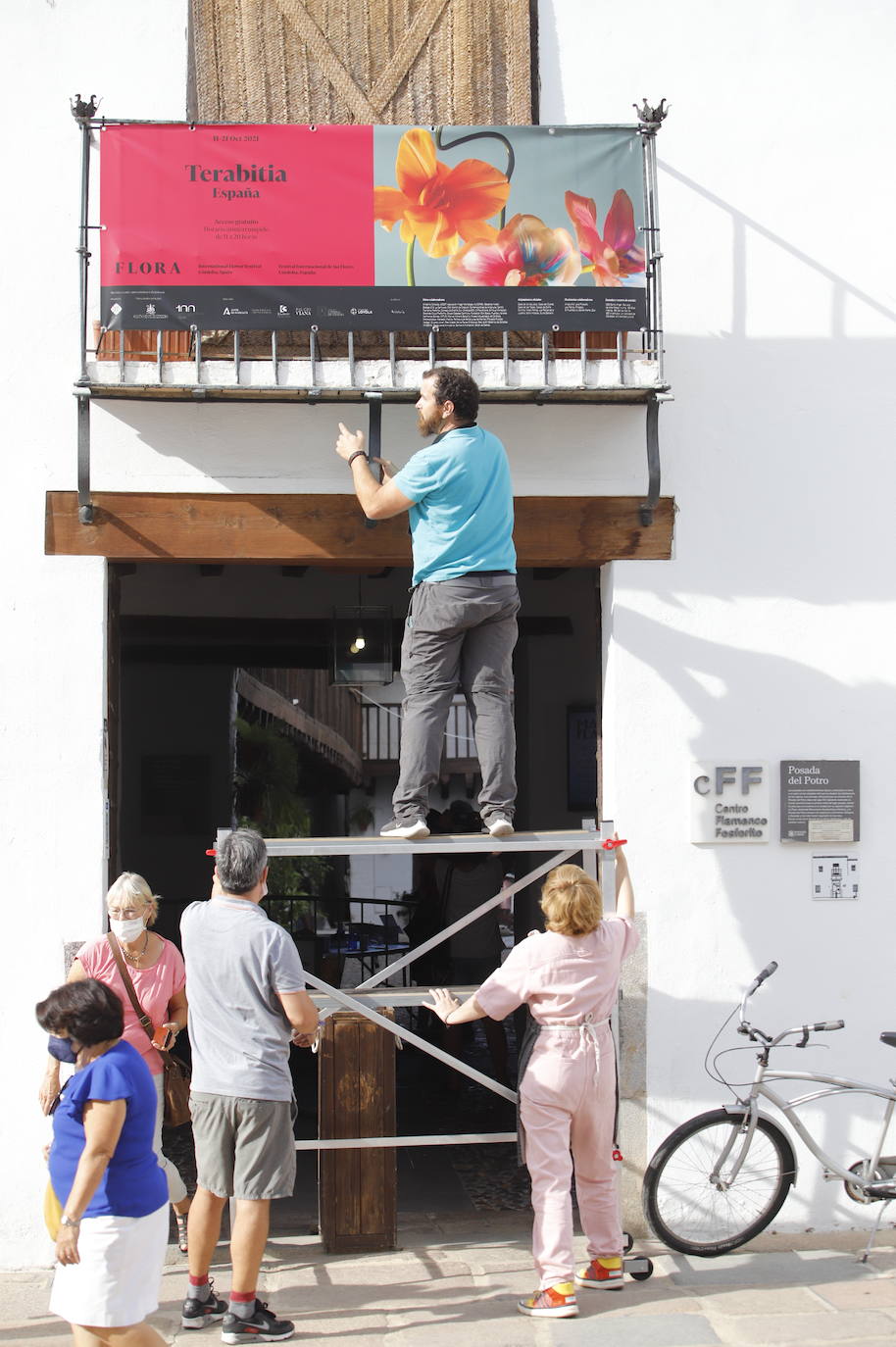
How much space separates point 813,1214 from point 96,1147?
A: 3576 millimetres

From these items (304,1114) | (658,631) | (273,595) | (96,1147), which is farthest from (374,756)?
(96,1147)

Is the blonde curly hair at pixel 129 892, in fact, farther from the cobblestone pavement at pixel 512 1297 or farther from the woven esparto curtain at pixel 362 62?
the woven esparto curtain at pixel 362 62

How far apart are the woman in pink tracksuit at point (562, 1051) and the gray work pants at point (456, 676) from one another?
60 centimetres

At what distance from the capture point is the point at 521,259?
5930mm

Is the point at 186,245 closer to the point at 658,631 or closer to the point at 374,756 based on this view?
the point at 658,631

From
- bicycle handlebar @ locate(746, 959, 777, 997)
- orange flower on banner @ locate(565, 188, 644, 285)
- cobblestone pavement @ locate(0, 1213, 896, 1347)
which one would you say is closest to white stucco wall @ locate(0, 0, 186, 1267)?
cobblestone pavement @ locate(0, 1213, 896, 1347)

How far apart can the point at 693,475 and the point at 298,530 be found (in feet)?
5.87

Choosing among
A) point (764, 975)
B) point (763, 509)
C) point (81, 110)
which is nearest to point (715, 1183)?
point (764, 975)

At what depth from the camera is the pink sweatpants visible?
16.8 feet

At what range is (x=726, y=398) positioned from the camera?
6297 mm

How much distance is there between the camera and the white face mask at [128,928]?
211 inches

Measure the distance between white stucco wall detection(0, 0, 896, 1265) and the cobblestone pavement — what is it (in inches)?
17.1

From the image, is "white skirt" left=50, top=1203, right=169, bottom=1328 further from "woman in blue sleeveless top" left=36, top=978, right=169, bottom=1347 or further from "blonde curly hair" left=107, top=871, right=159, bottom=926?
"blonde curly hair" left=107, top=871, right=159, bottom=926

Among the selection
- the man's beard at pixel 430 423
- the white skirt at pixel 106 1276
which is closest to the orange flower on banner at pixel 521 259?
the man's beard at pixel 430 423
